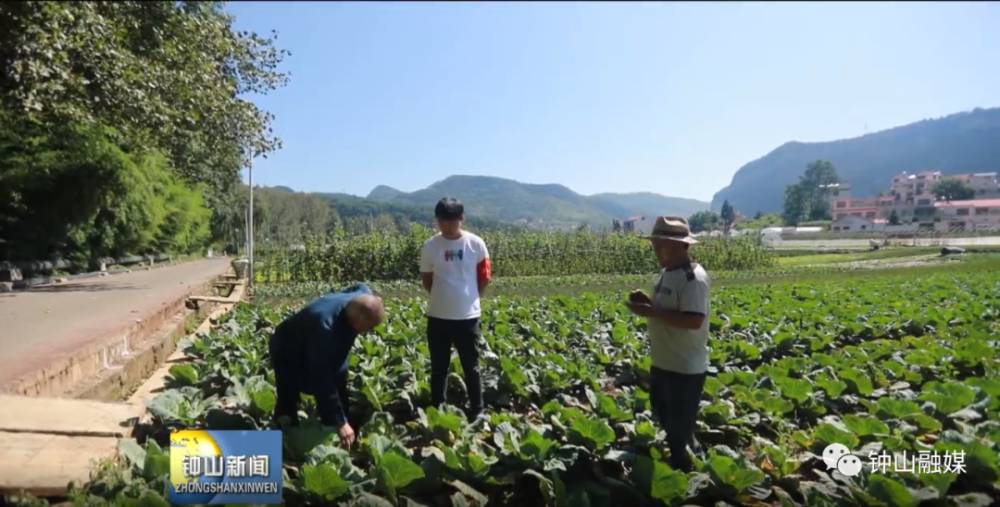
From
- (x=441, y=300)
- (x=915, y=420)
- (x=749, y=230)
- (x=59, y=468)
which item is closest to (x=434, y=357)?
(x=441, y=300)

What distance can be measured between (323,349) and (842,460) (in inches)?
108

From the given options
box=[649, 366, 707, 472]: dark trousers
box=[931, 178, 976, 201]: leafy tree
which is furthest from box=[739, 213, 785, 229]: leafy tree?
box=[649, 366, 707, 472]: dark trousers

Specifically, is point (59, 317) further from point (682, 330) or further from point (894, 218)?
point (894, 218)

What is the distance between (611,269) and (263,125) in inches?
547

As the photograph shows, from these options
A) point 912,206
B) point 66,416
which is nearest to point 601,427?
point 66,416

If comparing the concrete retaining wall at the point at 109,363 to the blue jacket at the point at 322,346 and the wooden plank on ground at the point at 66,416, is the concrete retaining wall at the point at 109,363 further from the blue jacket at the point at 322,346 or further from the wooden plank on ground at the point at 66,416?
the blue jacket at the point at 322,346

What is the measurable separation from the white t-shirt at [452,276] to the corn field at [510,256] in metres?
15.2

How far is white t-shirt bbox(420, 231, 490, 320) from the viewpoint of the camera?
400cm

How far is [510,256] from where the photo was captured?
22.7 metres

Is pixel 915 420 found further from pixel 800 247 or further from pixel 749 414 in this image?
pixel 800 247

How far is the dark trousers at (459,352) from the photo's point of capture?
4.02 metres

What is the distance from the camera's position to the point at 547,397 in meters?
4.62

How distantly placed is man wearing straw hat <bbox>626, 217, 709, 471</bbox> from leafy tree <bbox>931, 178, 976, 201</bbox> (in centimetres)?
2482

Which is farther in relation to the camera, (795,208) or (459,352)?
(795,208)
